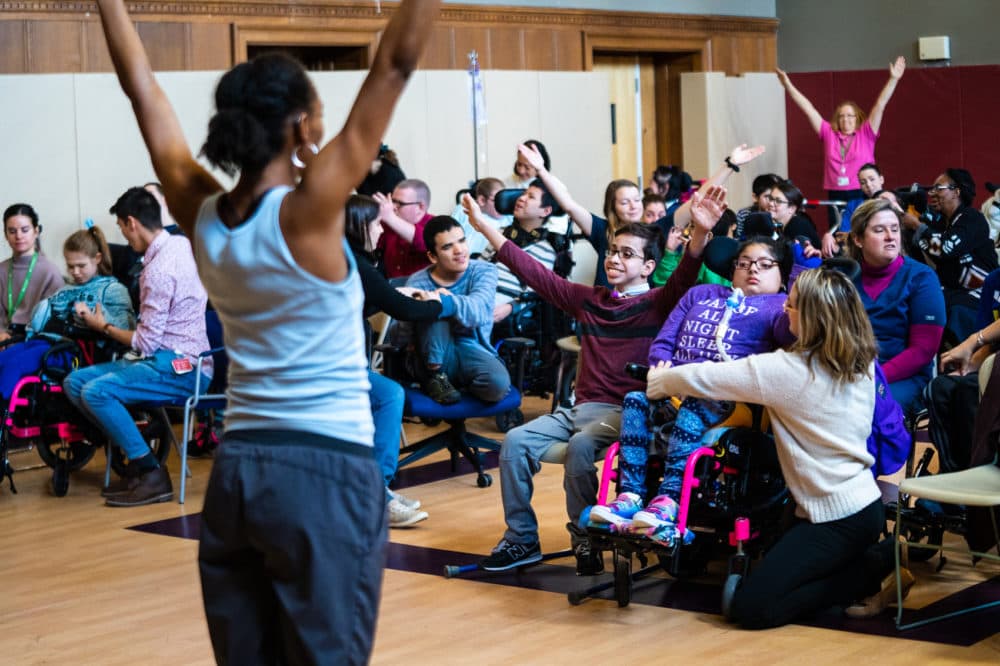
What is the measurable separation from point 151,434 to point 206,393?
33 centimetres

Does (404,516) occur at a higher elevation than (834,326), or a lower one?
lower

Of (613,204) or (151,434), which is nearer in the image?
(151,434)

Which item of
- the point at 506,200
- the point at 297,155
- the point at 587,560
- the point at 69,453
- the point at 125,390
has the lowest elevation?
the point at 587,560

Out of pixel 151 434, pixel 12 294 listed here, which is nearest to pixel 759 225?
pixel 151 434

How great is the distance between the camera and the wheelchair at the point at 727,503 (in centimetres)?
390

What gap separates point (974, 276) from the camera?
698 cm

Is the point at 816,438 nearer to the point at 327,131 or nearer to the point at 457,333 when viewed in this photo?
the point at 457,333

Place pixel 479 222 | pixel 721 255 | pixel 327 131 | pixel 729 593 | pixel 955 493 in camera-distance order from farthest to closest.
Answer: pixel 327 131
pixel 479 222
pixel 721 255
pixel 729 593
pixel 955 493

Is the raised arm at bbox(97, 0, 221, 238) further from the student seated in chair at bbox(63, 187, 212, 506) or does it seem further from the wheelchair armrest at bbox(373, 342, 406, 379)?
the student seated in chair at bbox(63, 187, 212, 506)

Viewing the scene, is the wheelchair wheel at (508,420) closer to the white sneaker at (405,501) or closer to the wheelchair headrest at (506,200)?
the wheelchair headrest at (506,200)

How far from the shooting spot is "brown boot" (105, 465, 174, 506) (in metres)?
5.87

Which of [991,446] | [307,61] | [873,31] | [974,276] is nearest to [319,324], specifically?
[991,446]

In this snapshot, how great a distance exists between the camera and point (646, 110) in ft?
38.9

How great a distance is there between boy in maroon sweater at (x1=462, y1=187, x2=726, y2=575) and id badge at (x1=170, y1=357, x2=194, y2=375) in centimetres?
180
